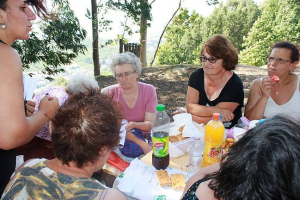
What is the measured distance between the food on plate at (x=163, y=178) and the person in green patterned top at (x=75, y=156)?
1.37ft

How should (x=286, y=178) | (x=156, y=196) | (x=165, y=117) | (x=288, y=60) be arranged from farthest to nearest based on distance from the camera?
1. (x=288, y=60)
2. (x=165, y=117)
3. (x=156, y=196)
4. (x=286, y=178)

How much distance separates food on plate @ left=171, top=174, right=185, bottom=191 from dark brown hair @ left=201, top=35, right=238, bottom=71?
4.93 feet

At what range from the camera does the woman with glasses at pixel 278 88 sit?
94.4 inches

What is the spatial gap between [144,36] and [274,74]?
8.49 metres

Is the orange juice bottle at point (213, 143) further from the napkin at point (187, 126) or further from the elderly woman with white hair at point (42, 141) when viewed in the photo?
the elderly woman with white hair at point (42, 141)

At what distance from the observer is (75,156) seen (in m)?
1.11

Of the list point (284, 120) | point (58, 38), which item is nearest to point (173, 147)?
point (284, 120)

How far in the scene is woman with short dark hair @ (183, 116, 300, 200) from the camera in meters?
0.76

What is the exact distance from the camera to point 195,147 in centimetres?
172

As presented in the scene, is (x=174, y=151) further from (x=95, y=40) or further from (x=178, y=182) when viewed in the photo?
(x=95, y=40)

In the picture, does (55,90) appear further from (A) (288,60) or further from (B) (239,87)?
(A) (288,60)

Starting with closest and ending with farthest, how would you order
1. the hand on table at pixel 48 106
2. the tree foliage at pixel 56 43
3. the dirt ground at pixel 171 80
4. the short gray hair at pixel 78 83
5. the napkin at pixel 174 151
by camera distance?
the hand on table at pixel 48 106, the napkin at pixel 174 151, the short gray hair at pixel 78 83, the tree foliage at pixel 56 43, the dirt ground at pixel 171 80

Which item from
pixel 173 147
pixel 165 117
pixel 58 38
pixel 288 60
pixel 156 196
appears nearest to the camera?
pixel 156 196

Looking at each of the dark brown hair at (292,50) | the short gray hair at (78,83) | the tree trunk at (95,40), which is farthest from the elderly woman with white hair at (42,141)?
the tree trunk at (95,40)
